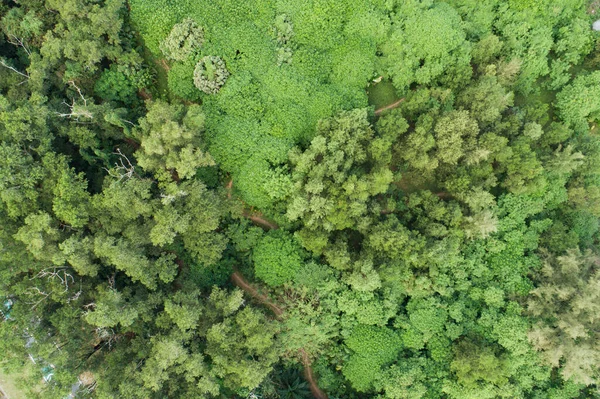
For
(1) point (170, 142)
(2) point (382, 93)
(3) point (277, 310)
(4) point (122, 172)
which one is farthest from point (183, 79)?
(3) point (277, 310)

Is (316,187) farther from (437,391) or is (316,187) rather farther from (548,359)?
(548,359)

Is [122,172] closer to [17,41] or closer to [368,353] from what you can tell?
[17,41]

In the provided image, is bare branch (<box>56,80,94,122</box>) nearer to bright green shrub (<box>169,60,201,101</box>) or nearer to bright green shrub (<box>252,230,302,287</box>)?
bright green shrub (<box>169,60,201,101</box>)

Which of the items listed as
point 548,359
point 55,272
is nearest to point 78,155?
point 55,272

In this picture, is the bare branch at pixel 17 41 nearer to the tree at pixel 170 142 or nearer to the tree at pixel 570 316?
the tree at pixel 170 142

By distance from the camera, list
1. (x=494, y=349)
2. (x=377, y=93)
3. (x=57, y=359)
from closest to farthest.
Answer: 1. (x=57, y=359)
2. (x=494, y=349)
3. (x=377, y=93)

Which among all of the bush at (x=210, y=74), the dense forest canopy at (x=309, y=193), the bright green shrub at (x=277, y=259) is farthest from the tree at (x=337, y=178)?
the bush at (x=210, y=74)
